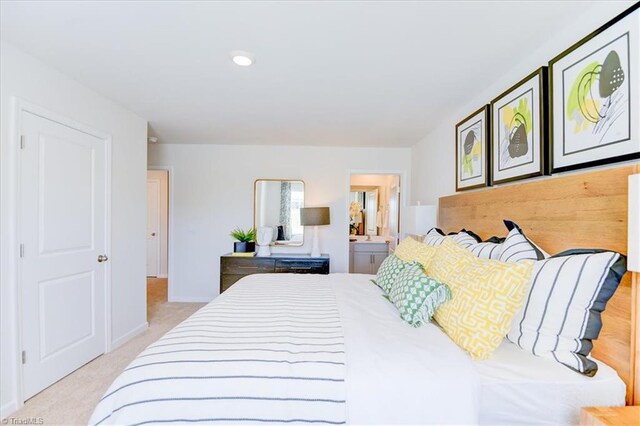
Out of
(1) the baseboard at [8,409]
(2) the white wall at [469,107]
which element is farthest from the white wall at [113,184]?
(2) the white wall at [469,107]

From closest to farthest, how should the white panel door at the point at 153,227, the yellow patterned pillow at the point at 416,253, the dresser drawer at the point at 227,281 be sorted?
the yellow patterned pillow at the point at 416,253 < the dresser drawer at the point at 227,281 < the white panel door at the point at 153,227

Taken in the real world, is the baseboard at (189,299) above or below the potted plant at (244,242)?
below

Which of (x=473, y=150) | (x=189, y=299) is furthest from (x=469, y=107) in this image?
(x=189, y=299)

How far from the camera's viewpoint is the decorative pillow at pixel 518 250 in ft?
4.73

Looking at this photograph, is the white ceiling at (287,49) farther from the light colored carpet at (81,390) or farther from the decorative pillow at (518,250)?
the light colored carpet at (81,390)

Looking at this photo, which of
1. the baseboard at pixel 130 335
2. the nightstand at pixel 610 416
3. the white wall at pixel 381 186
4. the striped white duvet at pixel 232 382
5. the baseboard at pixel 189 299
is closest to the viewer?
the nightstand at pixel 610 416

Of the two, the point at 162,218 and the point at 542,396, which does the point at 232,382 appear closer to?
the point at 542,396

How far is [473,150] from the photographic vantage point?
2.52m

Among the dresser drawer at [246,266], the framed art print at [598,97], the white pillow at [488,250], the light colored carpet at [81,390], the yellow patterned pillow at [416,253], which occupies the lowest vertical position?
the light colored carpet at [81,390]

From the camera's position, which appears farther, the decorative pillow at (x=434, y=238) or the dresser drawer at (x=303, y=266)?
the dresser drawer at (x=303, y=266)

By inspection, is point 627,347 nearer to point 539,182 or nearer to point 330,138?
point 539,182

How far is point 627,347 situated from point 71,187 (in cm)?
348

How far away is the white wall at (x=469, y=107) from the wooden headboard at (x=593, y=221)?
0.74m

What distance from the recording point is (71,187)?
93.6 inches
